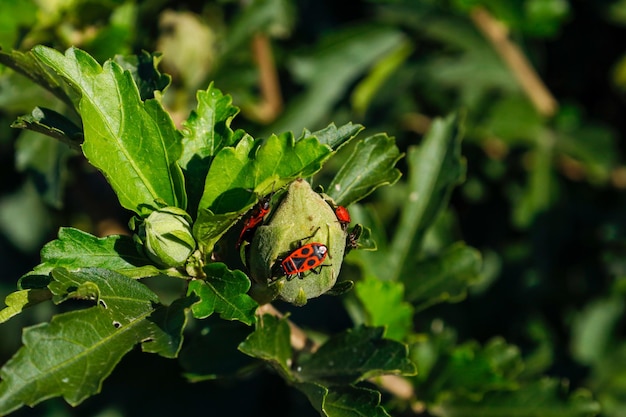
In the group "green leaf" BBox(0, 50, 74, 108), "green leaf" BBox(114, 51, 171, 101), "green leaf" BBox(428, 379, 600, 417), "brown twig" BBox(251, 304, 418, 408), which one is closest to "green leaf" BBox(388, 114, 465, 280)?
"brown twig" BBox(251, 304, 418, 408)

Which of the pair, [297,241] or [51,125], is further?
[51,125]

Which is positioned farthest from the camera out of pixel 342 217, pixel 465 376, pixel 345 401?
pixel 465 376

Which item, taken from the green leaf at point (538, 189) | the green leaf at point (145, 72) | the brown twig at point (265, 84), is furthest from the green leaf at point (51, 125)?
the green leaf at point (538, 189)

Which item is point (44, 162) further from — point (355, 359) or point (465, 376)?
point (465, 376)

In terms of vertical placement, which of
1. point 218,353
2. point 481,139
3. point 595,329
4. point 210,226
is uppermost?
point 210,226

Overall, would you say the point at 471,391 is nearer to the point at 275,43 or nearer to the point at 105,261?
the point at 105,261

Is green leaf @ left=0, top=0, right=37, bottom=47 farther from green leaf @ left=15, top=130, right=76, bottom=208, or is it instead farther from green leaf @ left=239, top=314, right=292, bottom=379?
green leaf @ left=239, top=314, right=292, bottom=379

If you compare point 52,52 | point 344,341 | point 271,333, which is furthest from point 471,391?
point 52,52

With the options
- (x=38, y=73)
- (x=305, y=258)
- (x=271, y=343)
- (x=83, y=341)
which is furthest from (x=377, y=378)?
(x=38, y=73)
